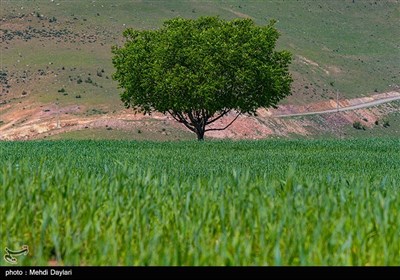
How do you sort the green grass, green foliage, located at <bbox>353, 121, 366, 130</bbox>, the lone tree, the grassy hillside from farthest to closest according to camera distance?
green foliage, located at <bbox>353, 121, 366, 130</bbox>
the grassy hillside
the lone tree
the green grass

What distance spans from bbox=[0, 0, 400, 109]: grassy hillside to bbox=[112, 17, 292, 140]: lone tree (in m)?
41.3

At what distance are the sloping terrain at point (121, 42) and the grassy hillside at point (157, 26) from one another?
172 millimetres

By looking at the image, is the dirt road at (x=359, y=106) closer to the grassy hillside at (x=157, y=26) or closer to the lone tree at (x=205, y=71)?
the grassy hillside at (x=157, y=26)

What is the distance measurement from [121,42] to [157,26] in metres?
9.81

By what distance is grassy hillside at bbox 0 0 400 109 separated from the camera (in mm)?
120188

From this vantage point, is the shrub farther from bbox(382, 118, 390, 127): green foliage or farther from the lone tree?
the lone tree

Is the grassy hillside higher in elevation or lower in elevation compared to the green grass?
lower

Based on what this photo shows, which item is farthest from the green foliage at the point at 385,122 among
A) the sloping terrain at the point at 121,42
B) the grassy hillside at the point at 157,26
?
the grassy hillside at the point at 157,26

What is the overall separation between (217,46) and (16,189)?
55567 mm

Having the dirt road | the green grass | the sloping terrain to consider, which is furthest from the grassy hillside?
the green grass

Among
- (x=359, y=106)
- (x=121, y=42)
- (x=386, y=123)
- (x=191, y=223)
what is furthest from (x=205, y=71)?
(x=121, y=42)

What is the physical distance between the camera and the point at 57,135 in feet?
321

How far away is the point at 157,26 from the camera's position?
471ft
